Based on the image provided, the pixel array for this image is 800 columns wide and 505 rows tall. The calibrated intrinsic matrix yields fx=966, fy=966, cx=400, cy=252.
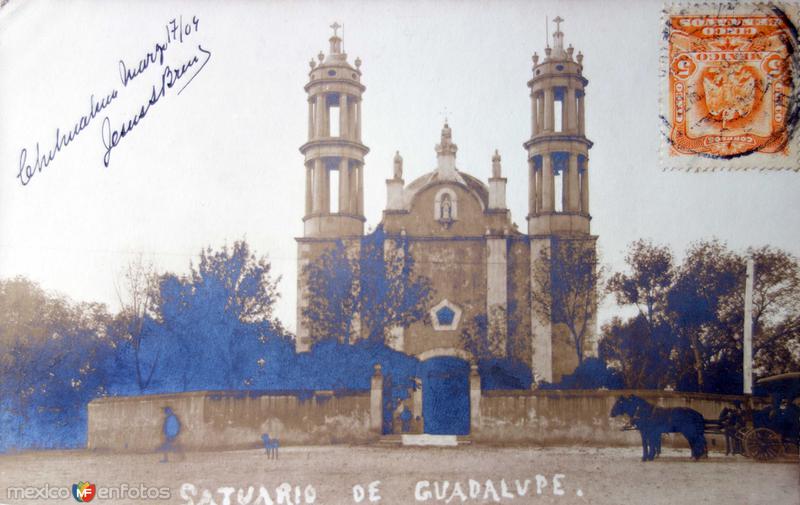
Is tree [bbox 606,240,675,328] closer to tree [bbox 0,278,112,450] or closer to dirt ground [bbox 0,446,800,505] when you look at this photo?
dirt ground [bbox 0,446,800,505]

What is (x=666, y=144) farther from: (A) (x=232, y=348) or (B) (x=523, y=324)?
(A) (x=232, y=348)

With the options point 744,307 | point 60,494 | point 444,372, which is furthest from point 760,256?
point 60,494

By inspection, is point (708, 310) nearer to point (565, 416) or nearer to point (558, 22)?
point (565, 416)

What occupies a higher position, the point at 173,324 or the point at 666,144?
the point at 666,144

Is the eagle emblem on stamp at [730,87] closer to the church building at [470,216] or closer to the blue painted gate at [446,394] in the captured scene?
the church building at [470,216]

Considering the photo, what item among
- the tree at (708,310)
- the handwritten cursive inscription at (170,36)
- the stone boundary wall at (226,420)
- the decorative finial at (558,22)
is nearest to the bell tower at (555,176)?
the decorative finial at (558,22)

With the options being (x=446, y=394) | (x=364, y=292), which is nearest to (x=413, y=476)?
(x=446, y=394)
